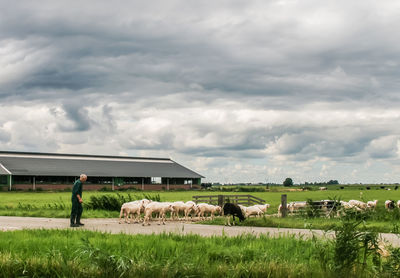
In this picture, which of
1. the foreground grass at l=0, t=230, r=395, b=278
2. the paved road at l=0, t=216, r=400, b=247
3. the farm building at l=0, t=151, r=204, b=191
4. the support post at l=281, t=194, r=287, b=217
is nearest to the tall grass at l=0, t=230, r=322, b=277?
the foreground grass at l=0, t=230, r=395, b=278

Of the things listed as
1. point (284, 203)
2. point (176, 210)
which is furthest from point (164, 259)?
point (284, 203)

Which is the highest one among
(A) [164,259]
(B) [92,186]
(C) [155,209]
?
(C) [155,209]

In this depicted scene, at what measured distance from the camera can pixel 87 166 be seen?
→ 97875mm

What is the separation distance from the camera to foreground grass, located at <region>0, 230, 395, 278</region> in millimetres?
9555

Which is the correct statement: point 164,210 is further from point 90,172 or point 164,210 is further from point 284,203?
point 90,172

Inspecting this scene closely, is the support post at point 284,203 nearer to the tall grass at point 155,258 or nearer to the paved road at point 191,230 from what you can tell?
the paved road at point 191,230

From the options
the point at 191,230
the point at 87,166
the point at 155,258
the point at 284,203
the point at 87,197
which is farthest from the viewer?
the point at 87,166

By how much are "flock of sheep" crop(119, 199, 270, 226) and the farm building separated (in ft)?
201

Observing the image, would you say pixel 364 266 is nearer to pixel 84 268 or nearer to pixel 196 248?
pixel 196 248

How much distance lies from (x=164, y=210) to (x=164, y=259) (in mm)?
14469

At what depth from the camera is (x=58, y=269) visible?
974cm

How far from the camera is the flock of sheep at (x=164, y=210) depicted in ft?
80.9

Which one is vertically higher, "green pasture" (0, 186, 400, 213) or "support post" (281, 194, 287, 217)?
"support post" (281, 194, 287, 217)

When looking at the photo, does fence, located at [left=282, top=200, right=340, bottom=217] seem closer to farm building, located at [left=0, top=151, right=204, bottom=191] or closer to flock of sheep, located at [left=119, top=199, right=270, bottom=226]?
flock of sheep, located at [left=119, top=199, right=270, bottom=226]
